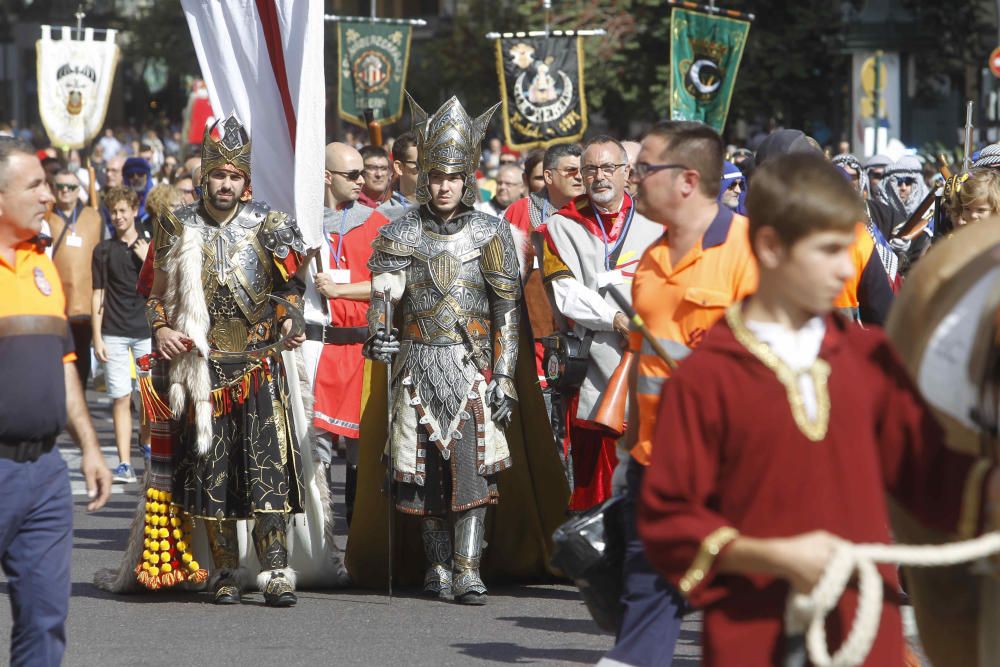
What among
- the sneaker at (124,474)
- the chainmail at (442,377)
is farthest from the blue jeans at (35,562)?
the sneaker at (124,474)

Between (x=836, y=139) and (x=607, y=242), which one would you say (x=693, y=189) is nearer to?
(x=607, y=242)

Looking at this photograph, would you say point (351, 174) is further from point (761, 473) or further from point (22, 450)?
point (761, 473)

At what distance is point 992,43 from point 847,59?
3.71 metres

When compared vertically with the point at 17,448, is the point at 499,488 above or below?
below

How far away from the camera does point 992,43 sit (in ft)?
102

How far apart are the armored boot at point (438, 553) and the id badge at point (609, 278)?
1342 mm

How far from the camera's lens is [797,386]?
10.6 ft

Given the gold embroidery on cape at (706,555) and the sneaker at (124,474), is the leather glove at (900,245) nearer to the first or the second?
the sneaker at (124,474)

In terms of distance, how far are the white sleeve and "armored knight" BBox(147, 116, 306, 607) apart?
3.87 feet

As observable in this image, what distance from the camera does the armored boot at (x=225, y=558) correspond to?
7.71 metres

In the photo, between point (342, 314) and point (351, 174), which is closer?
point (342, 314)

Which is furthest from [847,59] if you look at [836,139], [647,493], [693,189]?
[647,493]

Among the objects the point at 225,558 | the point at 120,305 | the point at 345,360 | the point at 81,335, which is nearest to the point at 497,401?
the point at 225,558

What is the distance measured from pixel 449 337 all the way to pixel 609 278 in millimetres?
767
